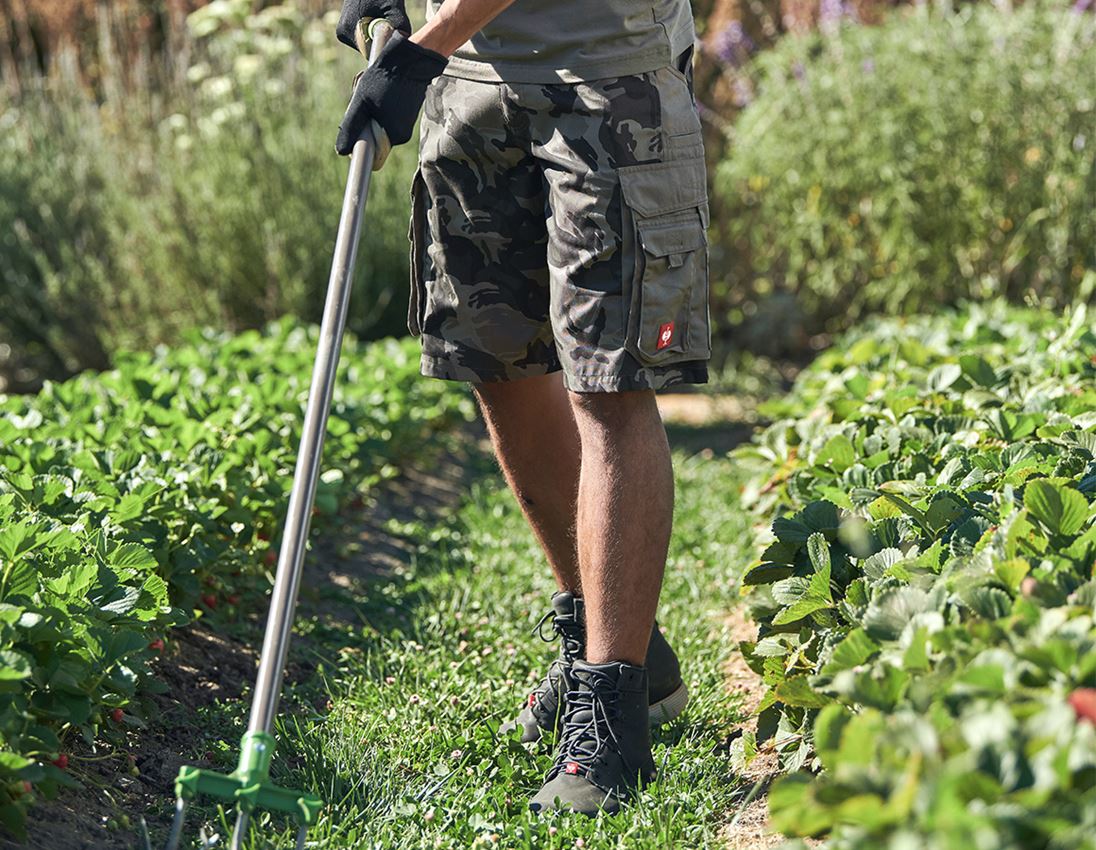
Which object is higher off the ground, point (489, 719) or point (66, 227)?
point (66, 227)

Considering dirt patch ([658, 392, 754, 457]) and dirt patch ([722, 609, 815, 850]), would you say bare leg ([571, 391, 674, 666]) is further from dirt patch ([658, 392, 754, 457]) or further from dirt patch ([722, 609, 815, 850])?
dirt patch ([658, 392, 754, 457])

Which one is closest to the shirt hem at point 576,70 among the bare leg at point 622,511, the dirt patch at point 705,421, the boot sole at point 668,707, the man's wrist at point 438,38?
the man's wrist at point 438,38

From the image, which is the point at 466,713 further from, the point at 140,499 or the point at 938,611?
the point at 938,611

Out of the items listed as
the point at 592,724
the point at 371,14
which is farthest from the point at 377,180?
the point at 592,724

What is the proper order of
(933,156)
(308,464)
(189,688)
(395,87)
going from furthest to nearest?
(933,156) < (189,688) < (395,87) < (308,464)

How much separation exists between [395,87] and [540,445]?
0.74 m

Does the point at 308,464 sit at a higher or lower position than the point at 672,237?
lower

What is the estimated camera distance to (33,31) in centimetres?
1050

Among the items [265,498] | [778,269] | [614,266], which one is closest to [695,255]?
[614,266]

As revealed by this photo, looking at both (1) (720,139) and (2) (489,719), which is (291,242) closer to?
(1) (720,139)

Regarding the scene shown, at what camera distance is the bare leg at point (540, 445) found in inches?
101

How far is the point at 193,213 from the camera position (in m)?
6.00

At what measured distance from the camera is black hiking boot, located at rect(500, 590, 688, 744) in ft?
8.25

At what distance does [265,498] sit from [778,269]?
15.0 feet
